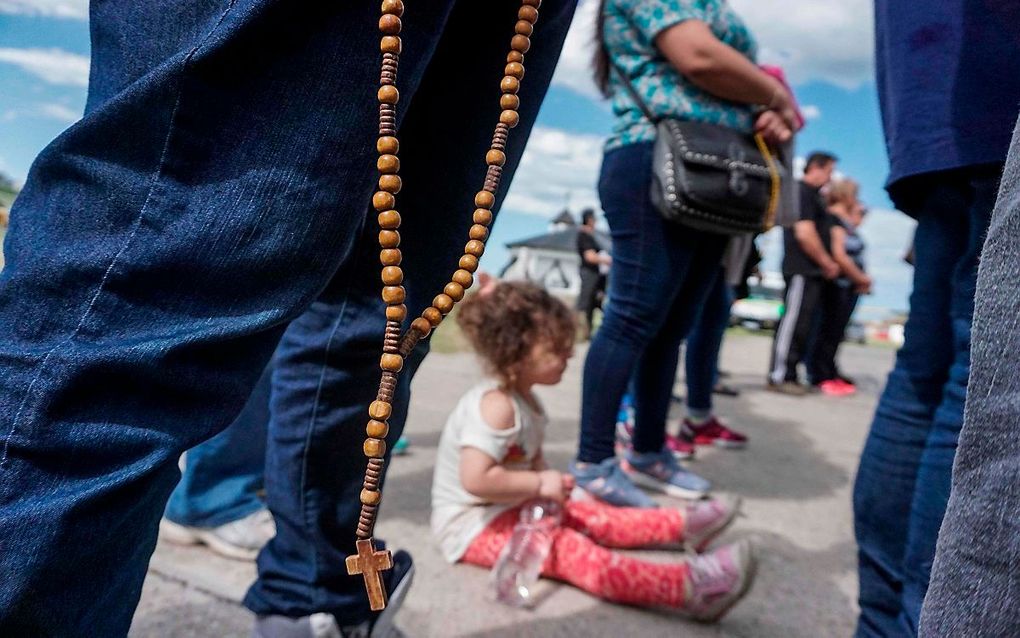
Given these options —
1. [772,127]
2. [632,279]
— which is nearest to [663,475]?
[632,279]

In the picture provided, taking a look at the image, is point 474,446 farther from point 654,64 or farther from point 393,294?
point 654,64

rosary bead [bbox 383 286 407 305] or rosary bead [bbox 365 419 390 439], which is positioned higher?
rosary bead [bbox 383 286 407 305]

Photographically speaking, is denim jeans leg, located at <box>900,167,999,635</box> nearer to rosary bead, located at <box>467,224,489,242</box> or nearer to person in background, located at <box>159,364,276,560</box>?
rosary bead, located at <box>467,224,489,242</box>

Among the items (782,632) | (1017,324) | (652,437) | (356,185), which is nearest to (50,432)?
(356,185)

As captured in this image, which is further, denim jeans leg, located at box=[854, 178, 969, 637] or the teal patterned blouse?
the teal patterned blouse

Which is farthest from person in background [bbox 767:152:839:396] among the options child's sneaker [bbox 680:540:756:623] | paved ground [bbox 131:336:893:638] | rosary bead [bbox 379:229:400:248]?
rosary bead [bbox 379:229:400:248]

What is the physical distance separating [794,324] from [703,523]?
373 centimetres

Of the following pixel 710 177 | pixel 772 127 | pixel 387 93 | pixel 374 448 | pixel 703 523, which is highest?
pixel 772 127

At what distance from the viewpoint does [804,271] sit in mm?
4973

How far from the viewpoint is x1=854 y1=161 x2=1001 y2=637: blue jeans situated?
3.19 feet

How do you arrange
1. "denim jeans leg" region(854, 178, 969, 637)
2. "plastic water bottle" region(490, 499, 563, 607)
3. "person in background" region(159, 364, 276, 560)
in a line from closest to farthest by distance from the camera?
"denim jeans leg" region(854, 178, 969, 637) → "plastic water bottle" region(490, 499, 563, 607) → "person in background" region(159, 364, 276, 560)

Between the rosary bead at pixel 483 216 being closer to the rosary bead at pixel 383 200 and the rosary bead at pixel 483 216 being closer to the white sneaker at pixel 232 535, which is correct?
the rosary bead at pixel 383 200

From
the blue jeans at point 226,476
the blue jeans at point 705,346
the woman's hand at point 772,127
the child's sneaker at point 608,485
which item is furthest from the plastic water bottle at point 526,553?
the blue jeans at point 705,346

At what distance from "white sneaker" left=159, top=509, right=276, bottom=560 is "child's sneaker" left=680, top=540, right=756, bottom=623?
2.82ft
